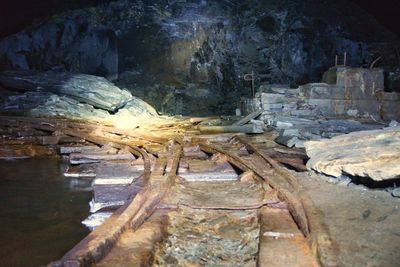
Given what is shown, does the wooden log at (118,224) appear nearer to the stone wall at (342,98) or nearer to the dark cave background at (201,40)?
the stone wall at (342,98)

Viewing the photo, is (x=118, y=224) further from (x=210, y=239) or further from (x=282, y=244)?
(x=282, y=244)

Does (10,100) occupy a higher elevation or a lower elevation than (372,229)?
higher

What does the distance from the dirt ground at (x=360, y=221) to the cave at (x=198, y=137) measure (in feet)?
0.07

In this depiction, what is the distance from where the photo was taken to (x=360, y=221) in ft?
12.0

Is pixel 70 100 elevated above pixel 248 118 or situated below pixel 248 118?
above

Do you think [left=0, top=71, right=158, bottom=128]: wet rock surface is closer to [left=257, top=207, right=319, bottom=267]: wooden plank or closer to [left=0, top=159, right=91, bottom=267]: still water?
[left=0, top=159, right=91, bottom=267]: still water

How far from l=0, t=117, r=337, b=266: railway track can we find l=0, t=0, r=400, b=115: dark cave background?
1653 cm

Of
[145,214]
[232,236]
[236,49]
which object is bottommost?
[232,236]

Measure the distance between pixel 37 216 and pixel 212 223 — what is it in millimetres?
2175

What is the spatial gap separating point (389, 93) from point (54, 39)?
714 inches

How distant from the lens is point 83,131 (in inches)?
392

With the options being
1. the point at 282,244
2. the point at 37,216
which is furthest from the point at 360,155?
the point at 37,216

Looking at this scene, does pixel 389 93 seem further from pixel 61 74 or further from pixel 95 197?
pixel 61 74

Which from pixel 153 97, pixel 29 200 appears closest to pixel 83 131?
pixel 29 200
